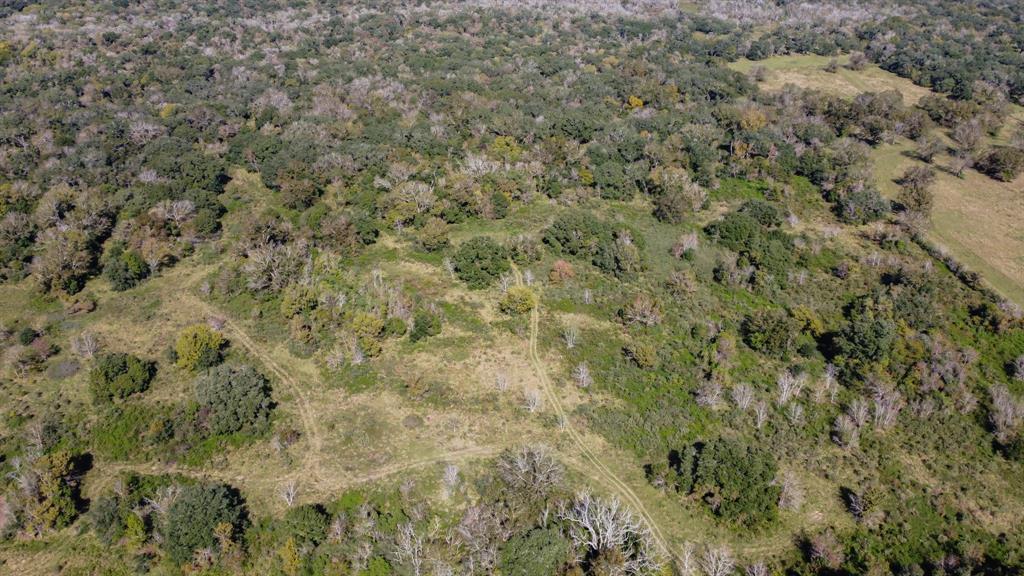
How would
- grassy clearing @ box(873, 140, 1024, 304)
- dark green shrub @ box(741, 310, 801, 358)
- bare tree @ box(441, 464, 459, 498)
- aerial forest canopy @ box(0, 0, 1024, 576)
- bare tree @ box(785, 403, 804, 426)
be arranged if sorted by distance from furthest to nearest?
grassy clearing @ box(873, 140, 1024, 304) → dark green shrub @ box(741, 310, 801, 358) → bare tree @ box(785, 403, 804, 426) → bare tree @ box(441, 464, 459, 498) → aerial forest canopy @ box(0, 0, 1024, 576)

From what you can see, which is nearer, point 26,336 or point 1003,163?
point 26,336

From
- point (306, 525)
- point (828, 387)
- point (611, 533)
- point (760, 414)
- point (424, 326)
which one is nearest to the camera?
point (611, 533)

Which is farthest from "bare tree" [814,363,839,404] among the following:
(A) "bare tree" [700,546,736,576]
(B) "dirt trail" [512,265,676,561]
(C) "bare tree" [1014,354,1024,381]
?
(B) "dirt trail" [512,265,676,561]

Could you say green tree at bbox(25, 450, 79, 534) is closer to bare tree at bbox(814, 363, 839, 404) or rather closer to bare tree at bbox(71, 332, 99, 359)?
bare tree at bbox(71, 332, 99, 359)

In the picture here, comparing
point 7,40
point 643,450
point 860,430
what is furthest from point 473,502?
point 7,40

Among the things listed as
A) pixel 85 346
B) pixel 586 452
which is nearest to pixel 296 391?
pixel 85 346

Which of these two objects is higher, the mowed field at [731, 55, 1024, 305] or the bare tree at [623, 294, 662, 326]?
the bare tree at [623, 294, 662, 326]

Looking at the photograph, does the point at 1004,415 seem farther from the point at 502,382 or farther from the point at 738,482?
the point at 502,382
